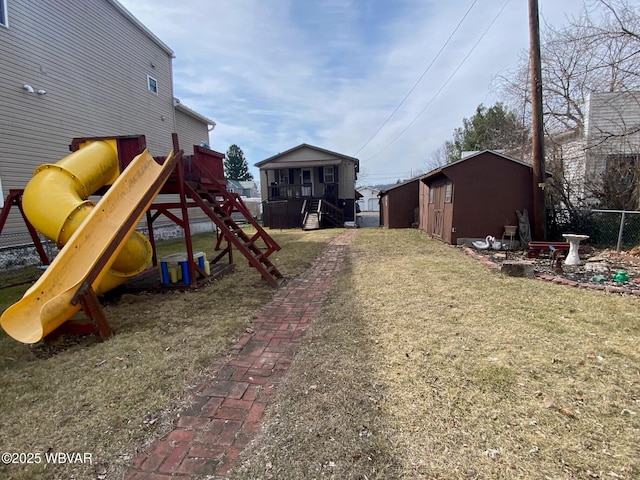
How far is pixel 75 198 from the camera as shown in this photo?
449 cm

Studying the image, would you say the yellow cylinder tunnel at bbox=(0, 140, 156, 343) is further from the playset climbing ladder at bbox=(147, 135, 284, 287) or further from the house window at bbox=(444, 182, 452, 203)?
the house window at bbox=(444, 182, 452, 203)

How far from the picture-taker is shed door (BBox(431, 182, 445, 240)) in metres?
11.4

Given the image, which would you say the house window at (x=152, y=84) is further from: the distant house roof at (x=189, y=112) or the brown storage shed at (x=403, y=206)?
the brown storage shed at (x=403, y=206)

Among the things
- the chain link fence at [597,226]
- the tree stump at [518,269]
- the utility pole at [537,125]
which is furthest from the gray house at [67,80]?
the chain link fence at [597,226]

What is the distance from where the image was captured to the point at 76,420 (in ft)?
7.54

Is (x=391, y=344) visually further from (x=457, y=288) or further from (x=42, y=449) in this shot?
(x=42, y=449)

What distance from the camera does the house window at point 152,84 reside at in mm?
13894

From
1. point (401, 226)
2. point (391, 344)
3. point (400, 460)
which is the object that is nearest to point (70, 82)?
point (391, 344)

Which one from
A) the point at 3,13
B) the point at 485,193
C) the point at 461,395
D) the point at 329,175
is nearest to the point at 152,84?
the point at 3,13

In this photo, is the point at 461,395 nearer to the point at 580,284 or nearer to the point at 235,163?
the point at 580,284

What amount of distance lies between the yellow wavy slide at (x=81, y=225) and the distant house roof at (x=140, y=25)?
9.91 meters

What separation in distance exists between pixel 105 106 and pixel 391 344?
44.2ft

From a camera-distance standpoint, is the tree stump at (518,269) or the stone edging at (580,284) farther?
the tree stump at (518,269)

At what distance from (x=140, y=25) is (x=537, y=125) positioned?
51.4 feet
